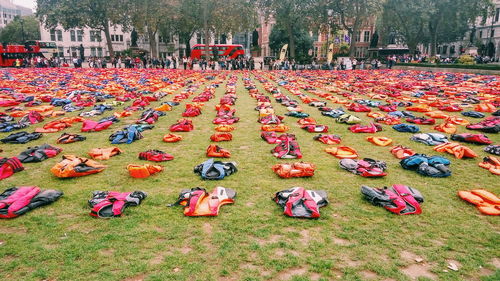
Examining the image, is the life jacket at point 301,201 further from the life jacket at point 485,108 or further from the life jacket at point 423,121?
the life jacket at point 485,108

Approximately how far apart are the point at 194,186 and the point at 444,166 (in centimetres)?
473

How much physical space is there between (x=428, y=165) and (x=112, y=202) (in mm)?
5698

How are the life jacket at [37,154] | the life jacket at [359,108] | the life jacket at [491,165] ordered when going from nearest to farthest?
the life jacket at [491,165] → the life jacket at [37,154] → the life jacket at [359,108]

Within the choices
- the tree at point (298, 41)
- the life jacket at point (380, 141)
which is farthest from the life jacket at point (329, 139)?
the tree at point (298, 41)

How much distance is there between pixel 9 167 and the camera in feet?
20.7

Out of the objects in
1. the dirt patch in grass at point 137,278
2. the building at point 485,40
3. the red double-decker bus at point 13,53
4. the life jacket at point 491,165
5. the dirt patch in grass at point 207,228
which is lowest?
the dirt patch in grass at point 137,278

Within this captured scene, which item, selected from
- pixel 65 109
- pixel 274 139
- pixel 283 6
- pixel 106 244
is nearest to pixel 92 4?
pixel 283 6

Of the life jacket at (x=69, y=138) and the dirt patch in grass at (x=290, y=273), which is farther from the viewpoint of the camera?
the life jacket at (x=69, y=138)

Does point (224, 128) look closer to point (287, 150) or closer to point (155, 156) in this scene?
point (287, 150)

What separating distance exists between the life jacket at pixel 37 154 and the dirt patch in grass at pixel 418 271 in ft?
23.4

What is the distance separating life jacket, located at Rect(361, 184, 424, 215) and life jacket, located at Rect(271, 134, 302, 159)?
2.22 metres

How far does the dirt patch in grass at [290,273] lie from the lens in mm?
3443

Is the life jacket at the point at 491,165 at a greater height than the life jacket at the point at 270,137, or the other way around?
the life jacket at the point at 270,137

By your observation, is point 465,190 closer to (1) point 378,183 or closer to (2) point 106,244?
(1) point 378,183
